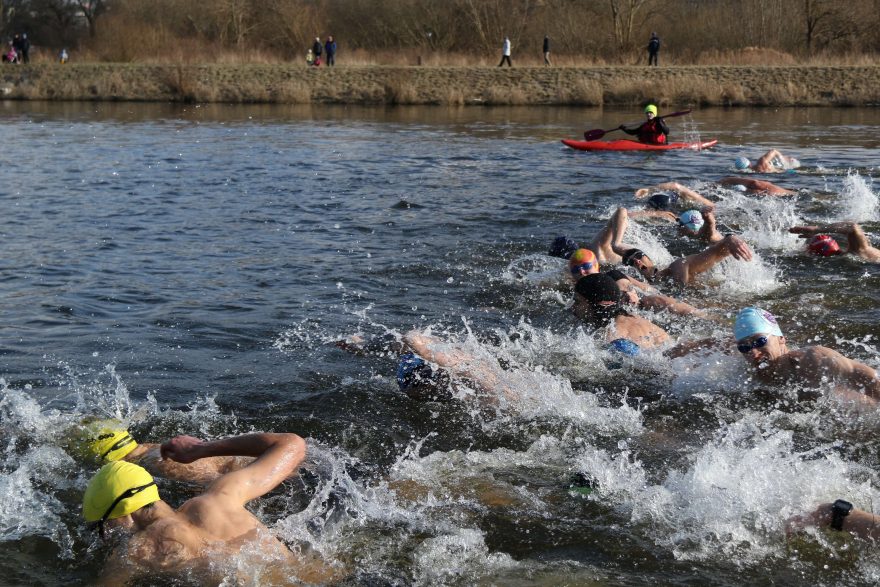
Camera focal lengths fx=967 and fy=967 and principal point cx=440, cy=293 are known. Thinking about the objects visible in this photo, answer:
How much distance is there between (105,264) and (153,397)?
459cm

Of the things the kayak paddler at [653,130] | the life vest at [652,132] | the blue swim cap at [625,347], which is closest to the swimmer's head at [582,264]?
the blue swim cap at [625,347]

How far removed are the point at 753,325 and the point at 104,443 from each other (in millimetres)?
4305

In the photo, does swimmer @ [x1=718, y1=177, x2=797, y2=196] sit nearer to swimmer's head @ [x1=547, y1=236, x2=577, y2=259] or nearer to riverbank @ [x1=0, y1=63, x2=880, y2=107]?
swimmer's head @ [x1=547, y1=236, x2=577, y2=259]

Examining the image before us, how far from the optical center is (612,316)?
7.84 meters

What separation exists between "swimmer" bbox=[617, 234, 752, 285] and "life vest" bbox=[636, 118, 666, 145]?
37.6 feet

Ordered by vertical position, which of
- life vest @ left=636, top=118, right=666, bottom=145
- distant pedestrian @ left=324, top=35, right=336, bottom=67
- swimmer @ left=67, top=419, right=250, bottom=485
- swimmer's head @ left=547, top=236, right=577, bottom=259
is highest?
distant pedestrian @ left=324, top=35, right=336, bottom=67

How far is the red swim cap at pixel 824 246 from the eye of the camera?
418 inches

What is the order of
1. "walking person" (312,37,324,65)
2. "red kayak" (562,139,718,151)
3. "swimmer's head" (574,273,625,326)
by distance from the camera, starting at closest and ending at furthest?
"swimmer's head" (574,273,625,326) → "red kayak" (562,139,718,151) → "walking person" (312,37,324,65)

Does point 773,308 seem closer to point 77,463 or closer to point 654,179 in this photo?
point 77,463

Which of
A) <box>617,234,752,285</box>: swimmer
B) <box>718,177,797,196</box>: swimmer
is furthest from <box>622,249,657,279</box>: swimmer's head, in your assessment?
<box>718,177,797,196</box>: swimmer

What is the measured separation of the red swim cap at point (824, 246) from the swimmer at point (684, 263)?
1.71 metres

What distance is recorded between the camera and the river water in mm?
5184

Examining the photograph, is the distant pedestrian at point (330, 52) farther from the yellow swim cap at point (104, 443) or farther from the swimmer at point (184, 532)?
the swimmer at point (184, 532)

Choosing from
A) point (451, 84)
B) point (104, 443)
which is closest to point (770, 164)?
point (104, 443)
